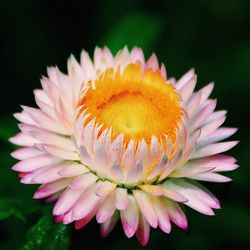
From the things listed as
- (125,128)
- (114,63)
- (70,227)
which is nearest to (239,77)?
(114,63)

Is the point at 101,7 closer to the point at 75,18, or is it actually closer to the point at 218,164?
the point at 75,18

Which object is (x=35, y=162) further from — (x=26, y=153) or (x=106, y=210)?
(x=106, y=210)

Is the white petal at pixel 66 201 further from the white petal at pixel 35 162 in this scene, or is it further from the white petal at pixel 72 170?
the white petal at pixel 35 162

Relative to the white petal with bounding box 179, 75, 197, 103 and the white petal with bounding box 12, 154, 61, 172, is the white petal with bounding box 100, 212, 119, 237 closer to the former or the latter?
the white petal with bounding box 12, 154, 61, 172

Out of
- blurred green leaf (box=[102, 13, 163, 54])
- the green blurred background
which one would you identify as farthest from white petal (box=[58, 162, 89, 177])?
blurred green leaf (box=[102, 13, 163, 54])

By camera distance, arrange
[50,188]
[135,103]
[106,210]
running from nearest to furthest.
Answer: [106,210] < [50,188] < [135,103]

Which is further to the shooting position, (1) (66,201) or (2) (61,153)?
(2) (61,153)

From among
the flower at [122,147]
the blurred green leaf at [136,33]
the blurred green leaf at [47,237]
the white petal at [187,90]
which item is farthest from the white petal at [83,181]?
the blurred green leaf at [136,33]

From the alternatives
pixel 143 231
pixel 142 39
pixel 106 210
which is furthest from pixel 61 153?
pixel 142 39
